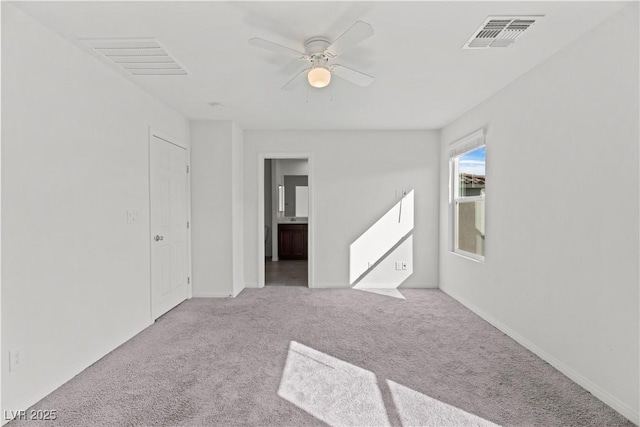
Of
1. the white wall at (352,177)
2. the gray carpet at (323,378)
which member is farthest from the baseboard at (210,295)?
the gray carpet at (323,378)

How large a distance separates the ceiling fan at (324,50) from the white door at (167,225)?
6.71 feet

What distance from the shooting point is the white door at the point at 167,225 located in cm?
367

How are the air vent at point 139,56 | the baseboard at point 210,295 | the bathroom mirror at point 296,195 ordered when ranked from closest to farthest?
the air vent at point 139,56
the baseboard at point 210,295
the bathroom mirror at point 296,195

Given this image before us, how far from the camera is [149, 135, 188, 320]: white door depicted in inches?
144

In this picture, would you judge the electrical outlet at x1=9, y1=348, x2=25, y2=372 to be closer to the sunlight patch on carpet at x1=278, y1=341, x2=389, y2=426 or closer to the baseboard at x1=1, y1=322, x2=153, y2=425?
the baseboard at x1=1, y1=322, x2=153, y2=425

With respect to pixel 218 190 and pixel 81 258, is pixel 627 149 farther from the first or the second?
pixel 218 190

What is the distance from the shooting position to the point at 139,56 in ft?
8.70

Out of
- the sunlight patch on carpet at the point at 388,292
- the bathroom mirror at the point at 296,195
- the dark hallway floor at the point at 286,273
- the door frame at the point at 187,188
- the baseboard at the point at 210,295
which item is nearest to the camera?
the door frame at the point at 187,188

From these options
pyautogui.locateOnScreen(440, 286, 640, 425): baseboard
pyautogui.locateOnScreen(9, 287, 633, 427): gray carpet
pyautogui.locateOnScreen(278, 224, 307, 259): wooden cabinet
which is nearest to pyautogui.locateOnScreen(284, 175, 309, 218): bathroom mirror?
pyautogui.locateOnScreen(278, 224, 307, 259): wooden cabinet

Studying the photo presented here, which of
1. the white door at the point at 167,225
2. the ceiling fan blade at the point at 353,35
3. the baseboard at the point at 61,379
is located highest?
the ceiling fan blade at the point at 353,35

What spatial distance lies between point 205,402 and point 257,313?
178cm

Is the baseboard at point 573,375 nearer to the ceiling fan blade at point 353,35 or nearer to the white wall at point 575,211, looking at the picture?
the white wall at point 575,211

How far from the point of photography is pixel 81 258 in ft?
8.39

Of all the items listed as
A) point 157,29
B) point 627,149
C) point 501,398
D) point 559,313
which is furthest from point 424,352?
point 157,29
